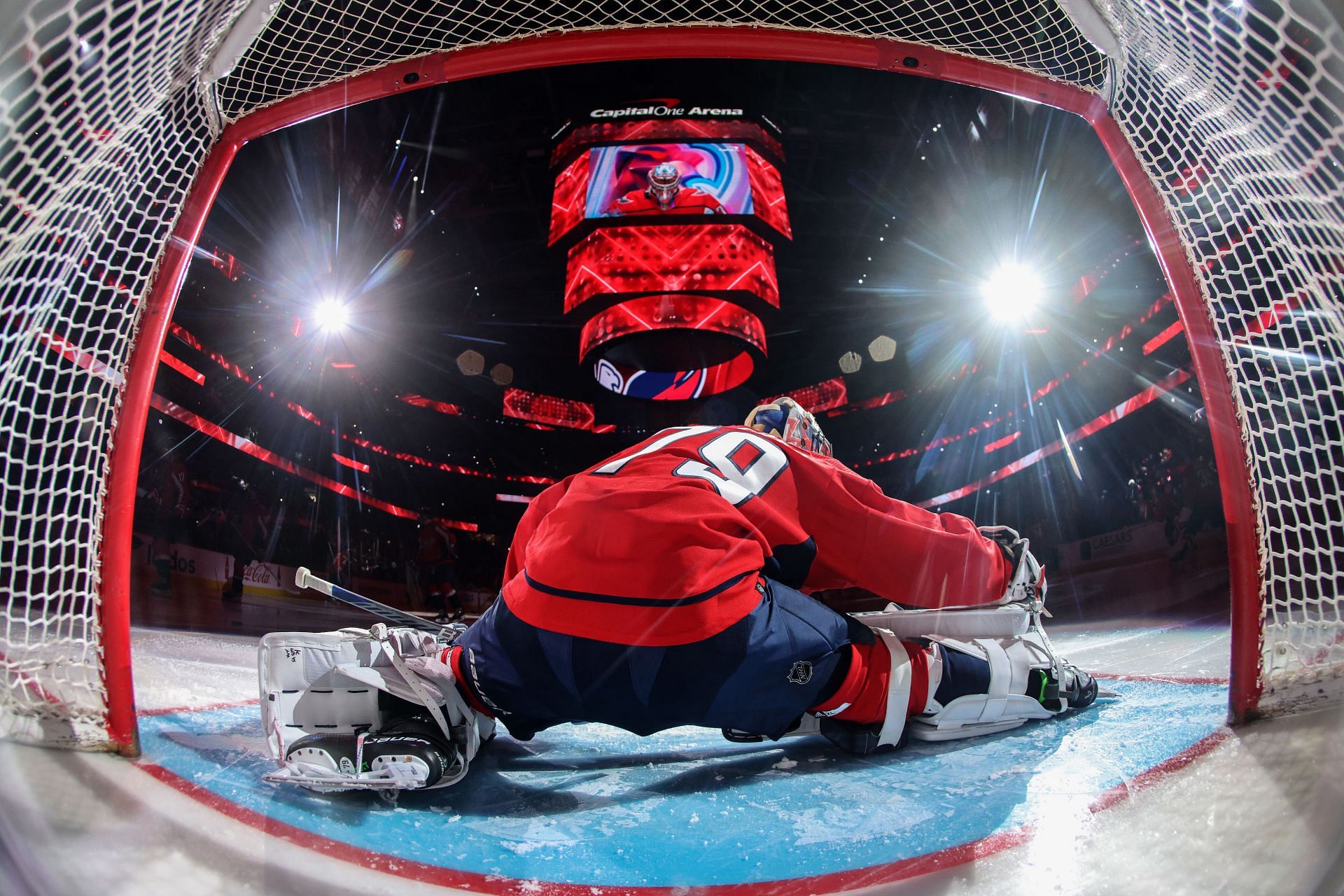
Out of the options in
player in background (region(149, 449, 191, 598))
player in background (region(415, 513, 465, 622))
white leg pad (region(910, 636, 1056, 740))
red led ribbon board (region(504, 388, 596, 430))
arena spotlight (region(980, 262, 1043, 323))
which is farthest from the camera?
red led ribbon board (region(504, 388, 596, 430))

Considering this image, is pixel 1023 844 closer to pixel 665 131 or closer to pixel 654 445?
pixel 654 445

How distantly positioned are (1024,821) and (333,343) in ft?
28.3

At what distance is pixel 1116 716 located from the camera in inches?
37.3

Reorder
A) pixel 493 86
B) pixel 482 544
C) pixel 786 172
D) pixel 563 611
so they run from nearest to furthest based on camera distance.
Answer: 1. pixel 563 611
2. pixel 493 86
3. pixel 786 172
4. pixel 482 544

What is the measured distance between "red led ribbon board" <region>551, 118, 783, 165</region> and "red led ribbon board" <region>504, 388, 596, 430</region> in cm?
525

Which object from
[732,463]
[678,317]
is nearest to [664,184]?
[678,317]

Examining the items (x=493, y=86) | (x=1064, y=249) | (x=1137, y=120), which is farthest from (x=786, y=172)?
(x=1137, y=120)

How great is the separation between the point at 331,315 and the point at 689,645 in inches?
317

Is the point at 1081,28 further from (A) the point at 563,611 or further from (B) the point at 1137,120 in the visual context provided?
(A) the point at 563,611

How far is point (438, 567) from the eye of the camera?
7102mm

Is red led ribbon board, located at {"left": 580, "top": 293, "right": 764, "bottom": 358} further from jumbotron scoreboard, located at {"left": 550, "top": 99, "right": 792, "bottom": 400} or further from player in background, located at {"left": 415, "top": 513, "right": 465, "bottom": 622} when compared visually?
player in background, located at {"left": 415, "top": 513, "right": 465, "bottom": 622}

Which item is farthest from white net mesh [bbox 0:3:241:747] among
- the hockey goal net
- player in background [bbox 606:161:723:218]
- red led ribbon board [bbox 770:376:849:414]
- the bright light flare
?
red led ribbon board [bbox 770:376:849:414]

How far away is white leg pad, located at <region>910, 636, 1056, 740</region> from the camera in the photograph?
888 millimetres

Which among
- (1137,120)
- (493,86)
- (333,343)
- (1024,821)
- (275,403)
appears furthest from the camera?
(333,343)
